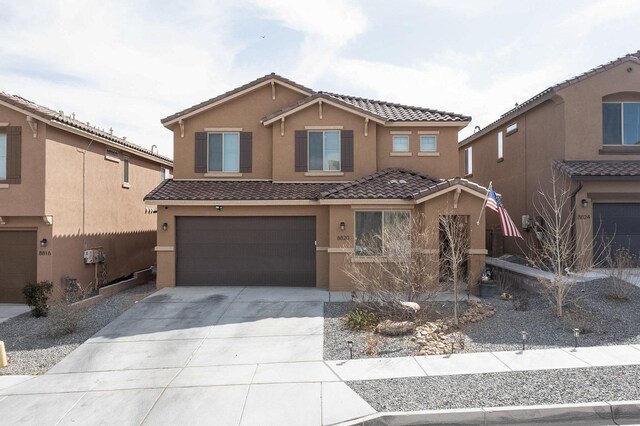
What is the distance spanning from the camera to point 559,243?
13.6m

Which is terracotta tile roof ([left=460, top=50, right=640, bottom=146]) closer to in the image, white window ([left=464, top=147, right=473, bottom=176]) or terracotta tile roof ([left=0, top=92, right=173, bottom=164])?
white window ([left=464, top=147, right=473, bottom=176])

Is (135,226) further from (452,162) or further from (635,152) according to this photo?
(635,152)

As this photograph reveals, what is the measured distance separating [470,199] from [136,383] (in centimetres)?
1042

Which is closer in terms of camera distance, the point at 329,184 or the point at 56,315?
the point at 56,315

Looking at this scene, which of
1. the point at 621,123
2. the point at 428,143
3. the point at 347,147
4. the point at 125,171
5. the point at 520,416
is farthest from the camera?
the point at 125,171

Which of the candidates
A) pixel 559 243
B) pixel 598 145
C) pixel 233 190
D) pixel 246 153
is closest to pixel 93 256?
pixel 233 190

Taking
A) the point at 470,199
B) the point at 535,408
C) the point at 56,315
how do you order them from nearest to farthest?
the point at 535,408
the point at 56,315
the point at 470,199

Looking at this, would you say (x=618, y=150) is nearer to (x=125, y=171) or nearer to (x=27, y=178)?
(x=125, y=171)

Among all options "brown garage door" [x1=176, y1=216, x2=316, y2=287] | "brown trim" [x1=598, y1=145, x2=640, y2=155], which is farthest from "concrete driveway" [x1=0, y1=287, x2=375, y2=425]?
"brown trim" [x1=598, y1=145, x2=640, y2=155]

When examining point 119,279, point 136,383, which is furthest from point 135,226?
point 136,383

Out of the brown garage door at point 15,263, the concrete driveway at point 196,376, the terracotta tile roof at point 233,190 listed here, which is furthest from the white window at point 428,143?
the brown garage door at point 15,263

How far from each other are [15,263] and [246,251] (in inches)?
293

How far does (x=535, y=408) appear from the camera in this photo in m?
5.76

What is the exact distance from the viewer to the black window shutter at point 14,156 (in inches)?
504
